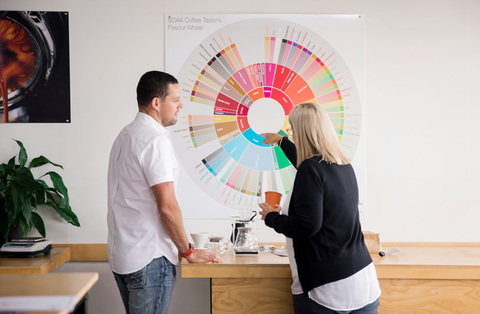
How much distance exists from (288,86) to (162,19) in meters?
0.92

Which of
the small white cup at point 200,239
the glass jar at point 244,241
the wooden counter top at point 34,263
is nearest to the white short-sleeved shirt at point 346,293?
the glass jar at point 244,241

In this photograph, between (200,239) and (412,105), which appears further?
(412,105)

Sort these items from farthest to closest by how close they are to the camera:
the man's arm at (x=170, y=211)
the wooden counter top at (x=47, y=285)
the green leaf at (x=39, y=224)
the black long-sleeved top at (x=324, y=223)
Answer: the green leaf at (x=39, y=224) < the man's arm at (x=170, y=211) < the black long-sleeved top at (x=324, y=223) < the wooden counter top at (x=47, y=285)

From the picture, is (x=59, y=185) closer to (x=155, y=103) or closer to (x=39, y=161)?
(x=39, y=161)

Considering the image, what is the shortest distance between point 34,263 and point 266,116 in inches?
62.7

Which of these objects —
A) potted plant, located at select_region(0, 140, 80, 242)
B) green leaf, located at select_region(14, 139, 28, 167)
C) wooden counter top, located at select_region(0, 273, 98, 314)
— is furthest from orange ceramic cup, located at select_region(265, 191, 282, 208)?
green leaf, located at select_region(14, 139, 28, 167)

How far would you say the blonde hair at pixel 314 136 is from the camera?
147 centimetres

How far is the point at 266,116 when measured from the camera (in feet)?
8.18

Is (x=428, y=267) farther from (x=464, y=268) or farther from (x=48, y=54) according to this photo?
(x=48, y=54)

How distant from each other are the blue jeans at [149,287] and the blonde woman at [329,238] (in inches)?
21.6

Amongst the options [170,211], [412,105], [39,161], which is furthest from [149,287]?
[412,105]

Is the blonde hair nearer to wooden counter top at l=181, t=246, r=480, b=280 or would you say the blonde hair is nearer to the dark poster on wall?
wooden counter top at l=181, t=246, r=480, b=280

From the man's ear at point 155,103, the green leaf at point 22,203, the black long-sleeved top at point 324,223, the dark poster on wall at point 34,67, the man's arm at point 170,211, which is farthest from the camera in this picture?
the dark poster on wall at point 34,67

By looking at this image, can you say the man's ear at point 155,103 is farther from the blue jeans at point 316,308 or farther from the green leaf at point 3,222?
the green leaf at point 3,222
